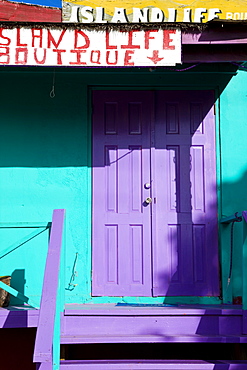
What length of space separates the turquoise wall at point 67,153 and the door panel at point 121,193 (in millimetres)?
115

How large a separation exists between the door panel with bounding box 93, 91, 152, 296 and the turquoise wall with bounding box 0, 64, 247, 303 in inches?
4.5

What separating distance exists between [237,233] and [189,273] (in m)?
0.74

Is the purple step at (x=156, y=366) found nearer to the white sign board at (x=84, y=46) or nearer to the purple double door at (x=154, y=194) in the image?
the purple double door at (x=154, y=194)

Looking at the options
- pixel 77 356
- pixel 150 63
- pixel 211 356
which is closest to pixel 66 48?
pixel 150 63

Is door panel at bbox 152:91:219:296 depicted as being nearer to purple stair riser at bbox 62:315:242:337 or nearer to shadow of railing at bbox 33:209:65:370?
purple stair riser at bbox 62:315:242:337

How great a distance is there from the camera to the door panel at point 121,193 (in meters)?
5.97

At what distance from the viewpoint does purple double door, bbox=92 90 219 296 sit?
5.98 meters

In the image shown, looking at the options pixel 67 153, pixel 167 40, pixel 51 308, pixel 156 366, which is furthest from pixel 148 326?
pixel 167 40

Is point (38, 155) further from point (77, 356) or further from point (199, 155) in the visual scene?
point (77, 356)

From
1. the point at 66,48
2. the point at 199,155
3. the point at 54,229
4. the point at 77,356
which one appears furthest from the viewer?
the point at 199,155

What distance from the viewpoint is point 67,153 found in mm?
6129

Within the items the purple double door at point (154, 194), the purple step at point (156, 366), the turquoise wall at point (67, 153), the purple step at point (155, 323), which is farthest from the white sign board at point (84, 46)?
→ the purple step at point (156, 366)

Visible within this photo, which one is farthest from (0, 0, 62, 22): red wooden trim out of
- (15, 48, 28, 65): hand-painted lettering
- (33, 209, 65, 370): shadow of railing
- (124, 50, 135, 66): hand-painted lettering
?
(33, 209, 65, 370): shadow of railing

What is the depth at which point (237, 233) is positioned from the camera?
6027mm
